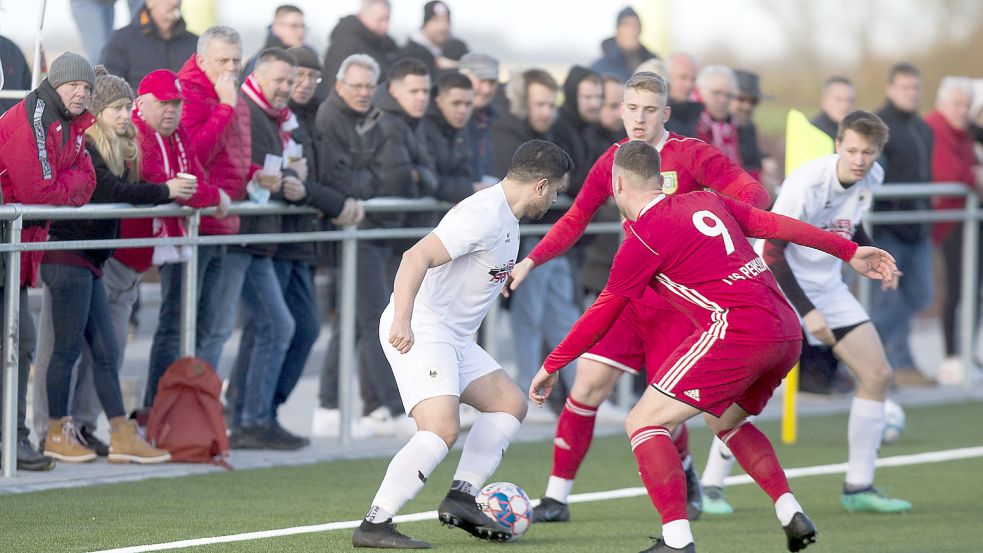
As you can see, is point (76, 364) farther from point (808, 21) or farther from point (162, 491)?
point (808, 21)

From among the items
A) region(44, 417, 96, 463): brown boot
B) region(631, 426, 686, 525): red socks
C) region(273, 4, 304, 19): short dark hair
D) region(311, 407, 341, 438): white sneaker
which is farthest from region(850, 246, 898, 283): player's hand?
region(273, 4, 304, 19): short dark hair

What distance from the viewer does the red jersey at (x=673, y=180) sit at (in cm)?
820

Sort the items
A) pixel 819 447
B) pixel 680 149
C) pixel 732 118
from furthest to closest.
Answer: pixel 732 118 → pixel 819 447 → pixel 680 149

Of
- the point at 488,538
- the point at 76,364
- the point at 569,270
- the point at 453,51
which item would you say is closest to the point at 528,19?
the point at 453,51

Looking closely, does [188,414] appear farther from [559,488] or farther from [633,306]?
[633,306]

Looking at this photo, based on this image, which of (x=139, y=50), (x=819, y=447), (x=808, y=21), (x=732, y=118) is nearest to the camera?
(x=139, y=50)

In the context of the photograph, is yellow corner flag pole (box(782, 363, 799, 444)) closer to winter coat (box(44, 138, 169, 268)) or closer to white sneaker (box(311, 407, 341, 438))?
white sneaker (box(311, 407, 341, 438))

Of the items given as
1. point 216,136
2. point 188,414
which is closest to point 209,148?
point 216,136

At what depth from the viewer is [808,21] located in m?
33.6

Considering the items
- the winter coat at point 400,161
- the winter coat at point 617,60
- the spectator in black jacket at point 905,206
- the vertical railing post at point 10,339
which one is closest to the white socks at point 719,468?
the winter coat at point 400,161

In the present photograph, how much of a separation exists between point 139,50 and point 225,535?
394 centimetres

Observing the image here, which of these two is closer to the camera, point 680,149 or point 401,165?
point 680,149

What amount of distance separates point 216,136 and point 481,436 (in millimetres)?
2766

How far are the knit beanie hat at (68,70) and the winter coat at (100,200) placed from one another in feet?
1.84
